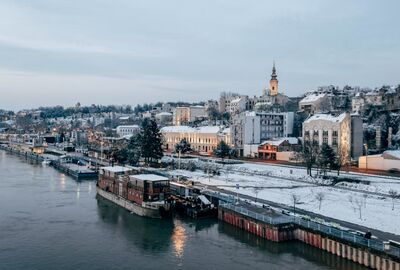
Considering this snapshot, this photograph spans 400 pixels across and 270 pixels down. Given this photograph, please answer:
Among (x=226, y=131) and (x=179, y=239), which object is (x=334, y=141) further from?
(x=179, y=239)

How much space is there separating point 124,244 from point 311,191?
2084 cm

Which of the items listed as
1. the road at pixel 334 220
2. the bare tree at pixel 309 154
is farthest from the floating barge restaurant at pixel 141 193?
the bare tree at pixel 309 154

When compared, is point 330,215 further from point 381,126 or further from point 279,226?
point 381,126

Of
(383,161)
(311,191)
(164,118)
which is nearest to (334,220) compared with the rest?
(311,191)

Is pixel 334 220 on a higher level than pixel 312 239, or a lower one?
higher

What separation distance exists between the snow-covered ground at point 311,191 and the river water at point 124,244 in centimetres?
611

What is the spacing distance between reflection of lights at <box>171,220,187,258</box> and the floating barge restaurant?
313cm

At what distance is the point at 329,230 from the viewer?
2948cm

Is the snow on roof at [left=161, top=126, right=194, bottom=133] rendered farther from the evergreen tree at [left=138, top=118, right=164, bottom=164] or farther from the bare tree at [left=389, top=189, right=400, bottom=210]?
the bare tree at [left=389, top=189, right=400, bottom=210]

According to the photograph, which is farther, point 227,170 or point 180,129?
point 180,129

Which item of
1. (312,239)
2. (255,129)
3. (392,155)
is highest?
(255,129)

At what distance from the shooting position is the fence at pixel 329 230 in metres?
25.4

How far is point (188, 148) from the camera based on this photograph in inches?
3661

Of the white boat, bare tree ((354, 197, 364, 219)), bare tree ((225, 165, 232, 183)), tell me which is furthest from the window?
the white boat
